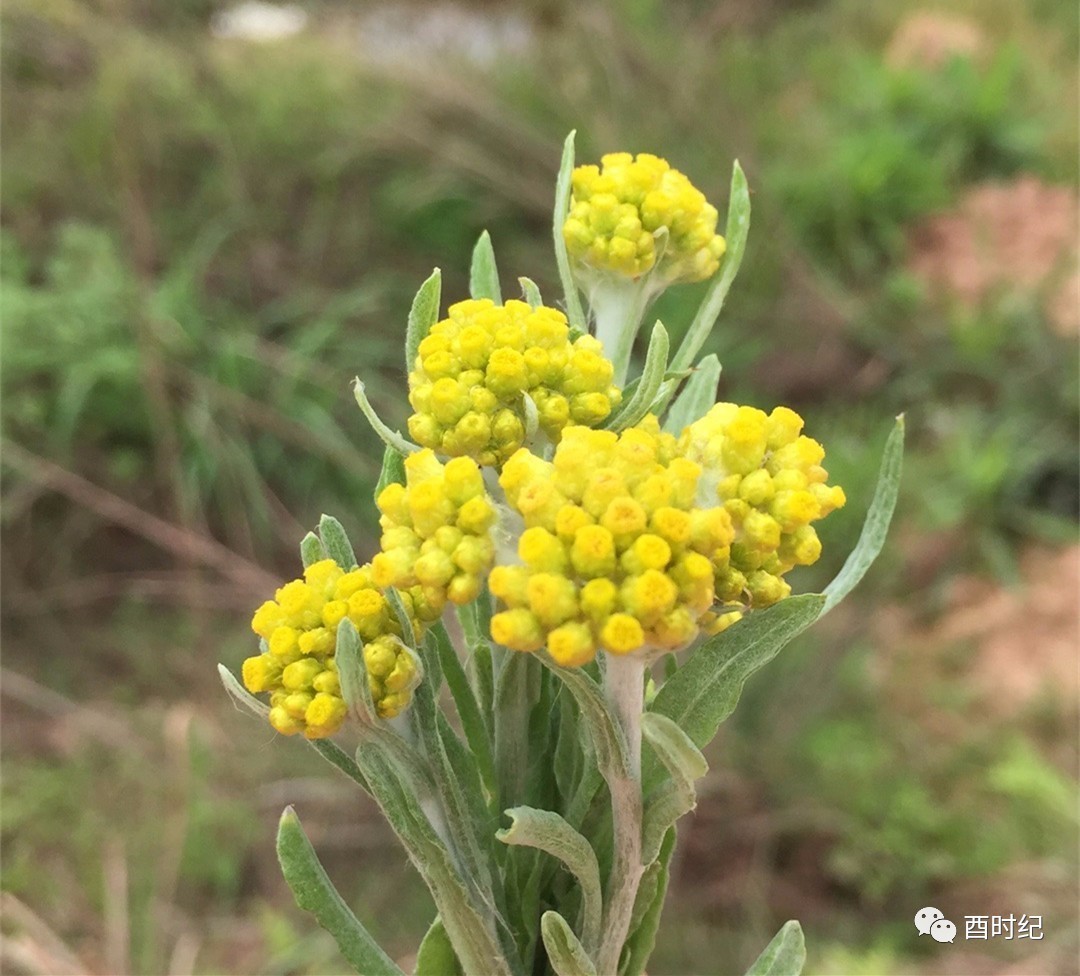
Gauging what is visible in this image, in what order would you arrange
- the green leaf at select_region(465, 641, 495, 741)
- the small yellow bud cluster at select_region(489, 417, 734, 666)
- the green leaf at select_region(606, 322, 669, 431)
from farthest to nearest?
the green leaf at select_region(465, 641, 495, 741) < the green leaf at select_region(606, 322, 669, 431) < the small yellow bud cluster at select_region(489, 417, 734, 666)

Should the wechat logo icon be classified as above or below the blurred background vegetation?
below

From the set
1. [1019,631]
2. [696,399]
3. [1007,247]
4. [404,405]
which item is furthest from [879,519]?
[1007,247]

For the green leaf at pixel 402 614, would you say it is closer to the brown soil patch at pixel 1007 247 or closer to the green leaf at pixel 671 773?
the green leaf at pixel 671 773

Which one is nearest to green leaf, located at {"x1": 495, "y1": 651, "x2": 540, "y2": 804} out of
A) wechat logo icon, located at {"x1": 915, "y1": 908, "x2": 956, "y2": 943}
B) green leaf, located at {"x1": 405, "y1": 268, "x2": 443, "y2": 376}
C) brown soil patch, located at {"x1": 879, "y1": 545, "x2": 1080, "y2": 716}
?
green leaf, located at {"x1": 405, "y1": 268, "x2": 443, "y2": 376}

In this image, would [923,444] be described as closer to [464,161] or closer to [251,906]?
[464,161]

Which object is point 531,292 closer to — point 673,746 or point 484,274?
point 484,274

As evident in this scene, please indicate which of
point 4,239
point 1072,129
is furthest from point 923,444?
point 4,239

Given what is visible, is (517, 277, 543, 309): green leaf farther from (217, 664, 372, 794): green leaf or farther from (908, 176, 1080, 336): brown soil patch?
(908, 176, 1080, 336): brown soil patch

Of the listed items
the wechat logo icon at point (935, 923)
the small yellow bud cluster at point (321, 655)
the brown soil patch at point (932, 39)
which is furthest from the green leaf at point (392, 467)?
the brown soil patch at point (932, 39)
